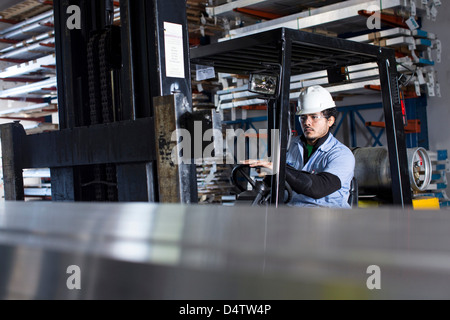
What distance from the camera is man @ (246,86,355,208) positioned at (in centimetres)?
326

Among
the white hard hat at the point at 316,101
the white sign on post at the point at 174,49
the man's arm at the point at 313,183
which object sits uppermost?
the white sign on post at the point at 174,49

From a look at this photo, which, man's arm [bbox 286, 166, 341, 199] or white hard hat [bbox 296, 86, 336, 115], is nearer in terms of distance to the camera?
man's arm [bbox 286, 166, 341, 199]

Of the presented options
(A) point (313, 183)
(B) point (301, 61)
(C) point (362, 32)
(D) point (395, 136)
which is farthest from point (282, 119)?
(C) point (362, 32)

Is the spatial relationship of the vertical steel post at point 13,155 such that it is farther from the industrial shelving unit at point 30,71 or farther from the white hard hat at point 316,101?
the industrial shelving unit at point 30,71

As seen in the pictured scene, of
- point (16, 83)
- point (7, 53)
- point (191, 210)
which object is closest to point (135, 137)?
point (191, 210)

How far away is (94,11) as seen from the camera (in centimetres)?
350

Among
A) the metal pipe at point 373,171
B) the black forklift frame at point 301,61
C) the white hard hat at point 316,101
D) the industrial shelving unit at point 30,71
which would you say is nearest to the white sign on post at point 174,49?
the black forklift frame at point 301,61

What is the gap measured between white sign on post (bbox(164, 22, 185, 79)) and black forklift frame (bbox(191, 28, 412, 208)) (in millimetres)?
451

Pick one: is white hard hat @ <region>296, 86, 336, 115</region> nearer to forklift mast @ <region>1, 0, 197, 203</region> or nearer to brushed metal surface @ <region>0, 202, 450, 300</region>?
forklift mast @ <region>1, 0, 197, 203</region>

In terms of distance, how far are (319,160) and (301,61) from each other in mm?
661

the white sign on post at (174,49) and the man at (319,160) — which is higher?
the white sign on post at (174,49)

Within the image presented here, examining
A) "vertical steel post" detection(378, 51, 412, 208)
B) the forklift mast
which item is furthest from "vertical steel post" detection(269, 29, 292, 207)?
"vertical steel post" detection(378, 51, 412, 208)

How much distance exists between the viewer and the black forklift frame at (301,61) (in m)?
2.97
